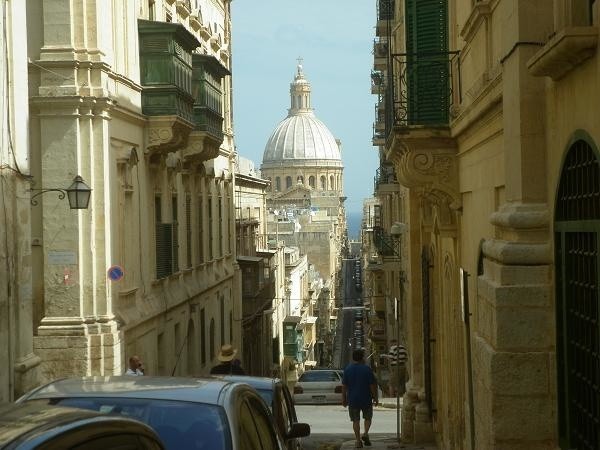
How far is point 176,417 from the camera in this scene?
632 cm

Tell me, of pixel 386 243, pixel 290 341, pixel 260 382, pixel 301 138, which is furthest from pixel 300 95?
pixel 260 382

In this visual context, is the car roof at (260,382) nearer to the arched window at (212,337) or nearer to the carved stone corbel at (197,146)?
the carved stone corbel at (197,146)

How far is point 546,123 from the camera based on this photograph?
740cm

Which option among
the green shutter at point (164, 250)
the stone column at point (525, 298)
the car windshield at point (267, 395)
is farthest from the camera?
the green shutter at point (164, 250)

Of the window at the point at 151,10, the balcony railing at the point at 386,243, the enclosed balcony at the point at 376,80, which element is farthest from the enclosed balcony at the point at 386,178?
the window at the point at 151,10

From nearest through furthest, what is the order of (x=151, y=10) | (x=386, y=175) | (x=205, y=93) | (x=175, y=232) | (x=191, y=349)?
(x=151, y=10) < (x=175, y=232) < (x=205, y=93) < (x=191, y=349) < (x=386, y=175)

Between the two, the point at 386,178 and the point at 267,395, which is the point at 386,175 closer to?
the point at 386,178

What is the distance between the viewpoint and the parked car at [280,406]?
8.88 metres

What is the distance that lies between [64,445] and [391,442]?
14.6 metres

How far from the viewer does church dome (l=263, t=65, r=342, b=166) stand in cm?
15738

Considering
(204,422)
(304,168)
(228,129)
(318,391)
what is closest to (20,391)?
(204,422)

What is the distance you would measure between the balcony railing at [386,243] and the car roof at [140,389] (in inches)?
1047

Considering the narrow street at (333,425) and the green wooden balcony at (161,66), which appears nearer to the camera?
the narrow street at (333,425)

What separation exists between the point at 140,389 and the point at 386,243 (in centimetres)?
2938
